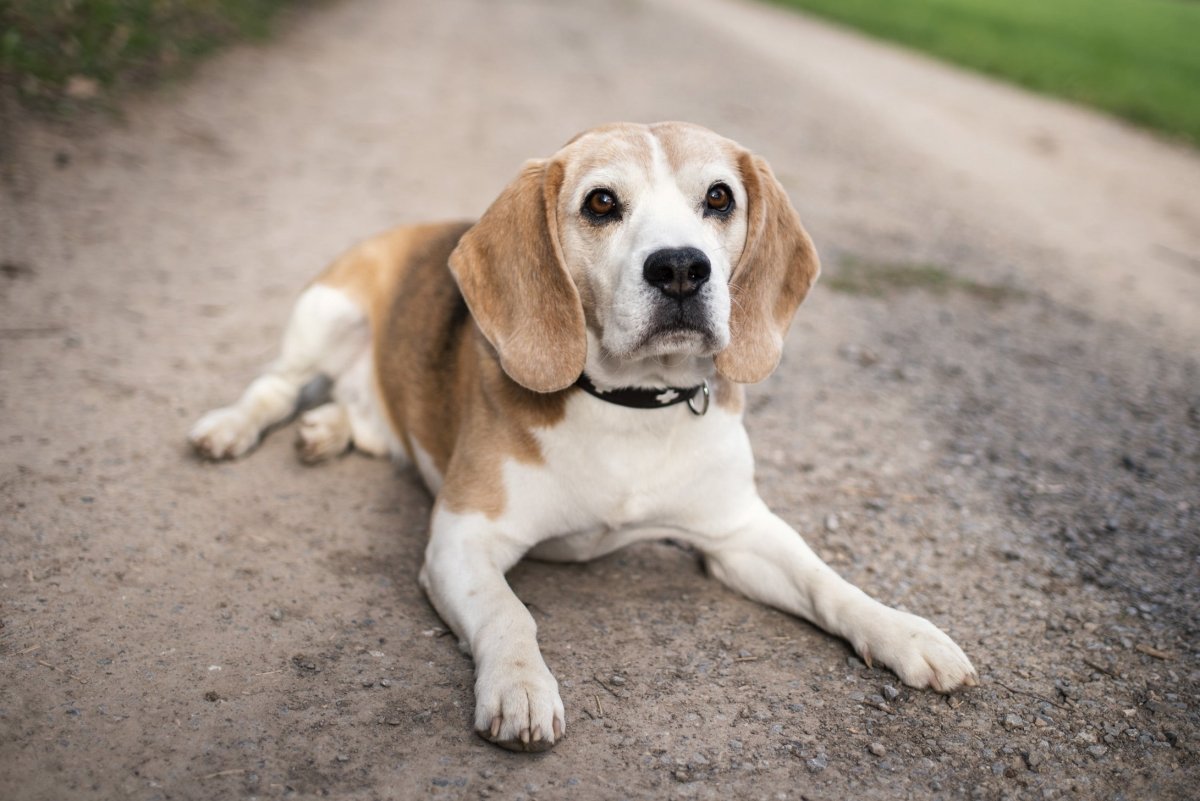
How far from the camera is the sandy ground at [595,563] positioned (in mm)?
2715

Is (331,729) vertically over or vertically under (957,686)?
under

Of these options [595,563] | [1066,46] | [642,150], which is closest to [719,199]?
[642,150]

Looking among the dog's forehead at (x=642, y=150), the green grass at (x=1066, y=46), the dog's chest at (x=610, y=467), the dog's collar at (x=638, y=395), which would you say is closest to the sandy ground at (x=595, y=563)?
the dog's chest at (x=610, y=467)

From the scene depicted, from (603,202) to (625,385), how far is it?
1.95 feet

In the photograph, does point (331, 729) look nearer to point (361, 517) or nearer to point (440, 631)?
point (440, 631)

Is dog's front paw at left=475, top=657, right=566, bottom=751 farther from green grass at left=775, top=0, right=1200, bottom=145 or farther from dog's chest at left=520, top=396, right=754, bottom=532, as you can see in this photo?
green grass at left=775, top=0, right=1200, bottom=145

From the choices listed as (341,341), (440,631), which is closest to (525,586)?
(440,631)

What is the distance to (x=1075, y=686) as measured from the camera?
313 centimetres

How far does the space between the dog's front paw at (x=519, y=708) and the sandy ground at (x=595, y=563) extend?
7cm

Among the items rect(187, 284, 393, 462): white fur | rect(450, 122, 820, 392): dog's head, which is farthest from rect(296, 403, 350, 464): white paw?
rect(450, 122, 820, 392): dog's head

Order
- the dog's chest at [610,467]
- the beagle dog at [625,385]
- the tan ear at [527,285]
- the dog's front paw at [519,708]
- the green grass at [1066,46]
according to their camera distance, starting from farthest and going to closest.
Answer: the green grass at [1066,46] → the dog's chest at [610,467] → the tan ear at [527,285] → the beagle dog at [625,385] → the dog's front paw at [519,708]

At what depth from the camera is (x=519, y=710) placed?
105 inches

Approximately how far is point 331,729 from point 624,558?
55.3 inches

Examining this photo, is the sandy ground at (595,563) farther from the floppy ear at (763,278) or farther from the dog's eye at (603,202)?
the dog's eye at (603,202)
